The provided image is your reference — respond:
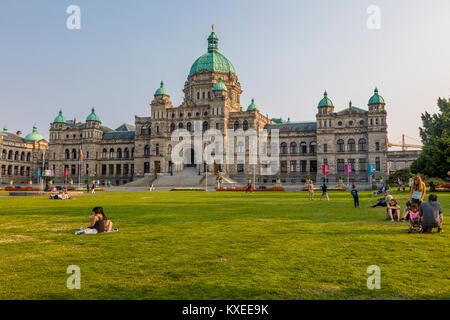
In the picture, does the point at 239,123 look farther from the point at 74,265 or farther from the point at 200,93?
the point at 74,265

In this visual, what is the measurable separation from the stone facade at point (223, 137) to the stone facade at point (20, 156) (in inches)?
464

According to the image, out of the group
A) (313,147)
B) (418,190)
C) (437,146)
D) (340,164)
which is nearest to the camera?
(418,190)

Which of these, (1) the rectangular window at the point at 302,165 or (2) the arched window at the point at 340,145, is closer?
(2) the arched window at the point at 340,145

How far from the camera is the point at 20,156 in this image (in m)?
102

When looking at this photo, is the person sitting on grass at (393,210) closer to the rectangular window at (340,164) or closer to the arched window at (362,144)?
the rectangular window at (340,164)

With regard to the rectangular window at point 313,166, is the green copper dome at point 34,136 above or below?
above

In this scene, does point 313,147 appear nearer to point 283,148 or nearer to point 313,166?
point 313,166

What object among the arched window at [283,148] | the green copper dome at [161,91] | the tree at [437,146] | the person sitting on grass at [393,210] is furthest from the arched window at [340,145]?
the person sitting on grass at [393,210]

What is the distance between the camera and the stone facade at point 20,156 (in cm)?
9697

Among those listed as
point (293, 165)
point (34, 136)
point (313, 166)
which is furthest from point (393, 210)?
point (34, 136)

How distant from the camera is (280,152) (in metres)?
83.0

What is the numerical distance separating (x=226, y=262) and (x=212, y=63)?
84310 mm
